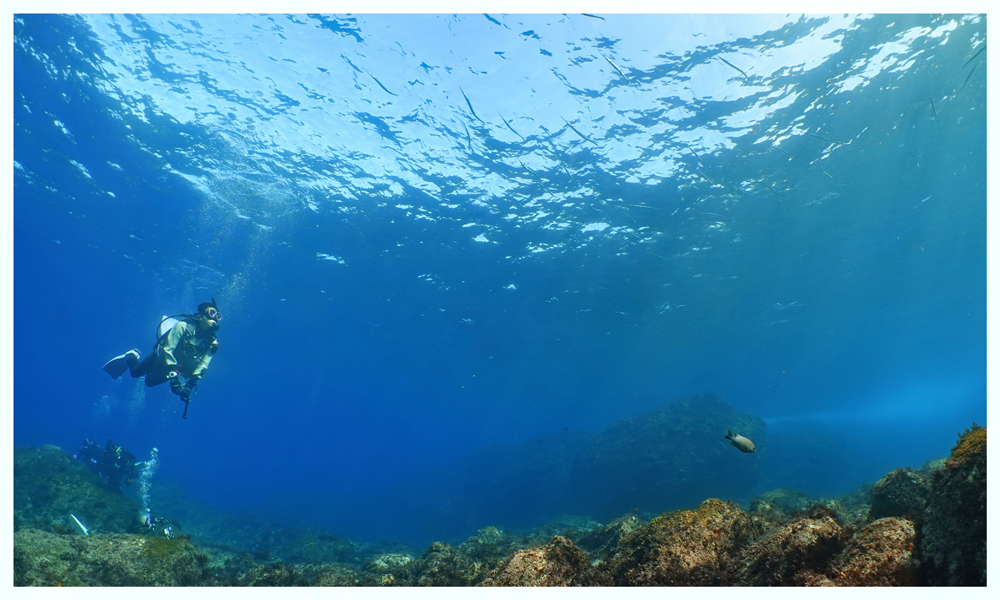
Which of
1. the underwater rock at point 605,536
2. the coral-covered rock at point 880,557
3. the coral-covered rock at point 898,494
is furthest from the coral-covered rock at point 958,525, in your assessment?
the underwater rock at point 605,536

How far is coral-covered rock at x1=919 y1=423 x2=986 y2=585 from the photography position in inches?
84.3

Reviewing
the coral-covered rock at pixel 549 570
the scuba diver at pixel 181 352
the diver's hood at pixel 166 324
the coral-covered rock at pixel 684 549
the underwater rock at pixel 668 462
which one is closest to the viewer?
the coral-covered rock at pixel 684 549

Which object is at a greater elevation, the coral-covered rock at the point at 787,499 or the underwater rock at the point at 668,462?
the underwater rock at the point at 668,462

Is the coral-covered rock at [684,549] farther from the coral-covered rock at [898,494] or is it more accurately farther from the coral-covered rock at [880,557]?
the coral-covered rock at [898,494]

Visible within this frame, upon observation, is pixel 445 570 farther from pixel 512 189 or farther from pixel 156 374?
pixel 512 189

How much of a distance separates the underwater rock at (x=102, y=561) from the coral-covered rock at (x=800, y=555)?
7.66 m

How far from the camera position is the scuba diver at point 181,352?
838 cm

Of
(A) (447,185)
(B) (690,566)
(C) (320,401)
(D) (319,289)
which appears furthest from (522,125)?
(C) (320,401)

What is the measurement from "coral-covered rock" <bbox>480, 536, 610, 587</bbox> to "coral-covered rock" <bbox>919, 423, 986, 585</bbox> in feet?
7.00

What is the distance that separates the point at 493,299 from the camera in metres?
25.9

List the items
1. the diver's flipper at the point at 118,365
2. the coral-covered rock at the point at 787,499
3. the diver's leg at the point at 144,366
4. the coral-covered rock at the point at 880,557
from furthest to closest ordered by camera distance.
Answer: the diver's flipper at the point at 118,365, the coral-covered rock at the point at 787,499, the diver's leg at the point at 144,366, the coral-covered rock at the point at 880,557

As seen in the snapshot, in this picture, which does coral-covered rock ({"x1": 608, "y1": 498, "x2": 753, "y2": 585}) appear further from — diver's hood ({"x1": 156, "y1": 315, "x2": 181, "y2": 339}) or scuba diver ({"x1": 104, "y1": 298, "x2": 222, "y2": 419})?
diver's hood ({"x1": 156, "y1": 315, "x2": 181, "y2": 339})

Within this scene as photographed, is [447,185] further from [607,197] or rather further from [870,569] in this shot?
[870,569]

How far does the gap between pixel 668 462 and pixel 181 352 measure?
65.4 ft
